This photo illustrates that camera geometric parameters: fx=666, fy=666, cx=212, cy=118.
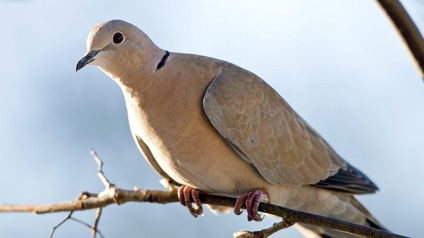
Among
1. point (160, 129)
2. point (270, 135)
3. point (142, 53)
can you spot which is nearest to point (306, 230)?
point (270, 135)

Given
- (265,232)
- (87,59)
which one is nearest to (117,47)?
(87,59)

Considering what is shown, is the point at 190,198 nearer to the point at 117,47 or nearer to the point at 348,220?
the point at 117,47

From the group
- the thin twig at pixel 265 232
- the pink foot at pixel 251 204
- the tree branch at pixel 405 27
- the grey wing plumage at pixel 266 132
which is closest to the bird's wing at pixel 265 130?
the grey wing plumage at pixel 266 132

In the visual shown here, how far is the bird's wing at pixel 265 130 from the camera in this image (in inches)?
127

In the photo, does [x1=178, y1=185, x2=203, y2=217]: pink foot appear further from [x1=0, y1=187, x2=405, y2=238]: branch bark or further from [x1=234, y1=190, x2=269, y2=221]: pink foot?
[x1=234, y1=190, x2=269, y2=221]: pink foot

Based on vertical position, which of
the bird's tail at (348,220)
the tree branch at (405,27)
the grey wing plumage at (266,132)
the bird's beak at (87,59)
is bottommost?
the bird's tail at (348,220)

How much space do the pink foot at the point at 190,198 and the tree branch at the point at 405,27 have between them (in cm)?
154

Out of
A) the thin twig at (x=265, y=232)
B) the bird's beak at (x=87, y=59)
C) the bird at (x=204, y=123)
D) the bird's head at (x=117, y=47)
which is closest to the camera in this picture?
the thin twig at (x=265, y=232)

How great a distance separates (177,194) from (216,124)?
1.36 ft

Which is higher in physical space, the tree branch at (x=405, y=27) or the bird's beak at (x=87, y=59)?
the bird's beak at (x=87, y=59)

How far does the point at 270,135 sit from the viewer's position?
3.48 metres

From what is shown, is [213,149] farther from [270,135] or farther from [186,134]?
[270,135]

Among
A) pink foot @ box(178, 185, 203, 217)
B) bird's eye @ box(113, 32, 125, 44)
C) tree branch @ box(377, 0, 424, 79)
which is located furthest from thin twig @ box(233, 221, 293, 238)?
bird's eye @ box(113, 32, 125, 44)

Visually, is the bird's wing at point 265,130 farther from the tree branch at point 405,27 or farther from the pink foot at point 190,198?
the tree branch at point 405,27
